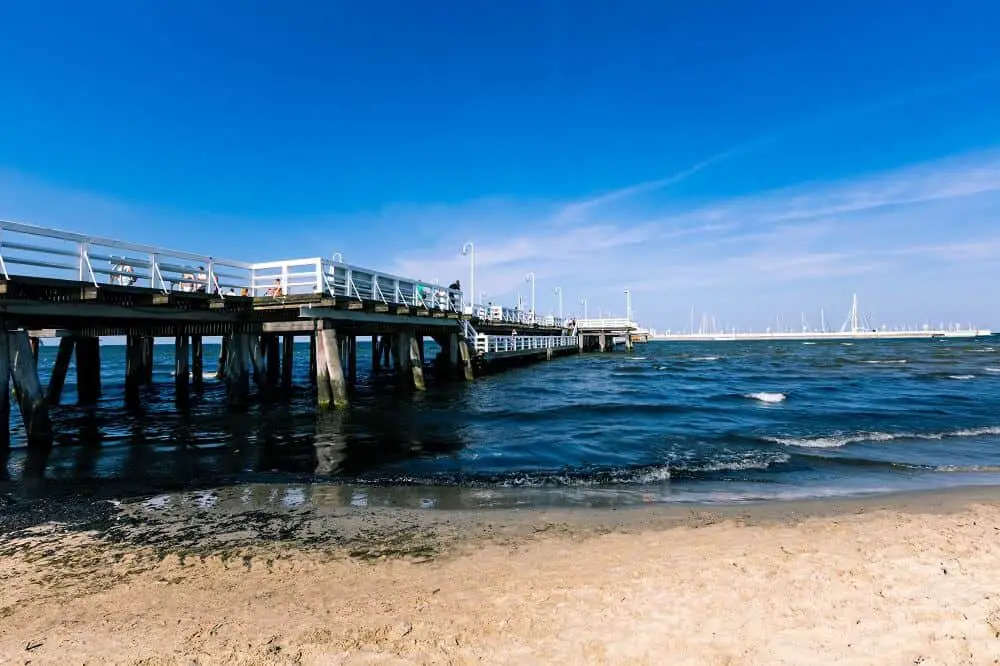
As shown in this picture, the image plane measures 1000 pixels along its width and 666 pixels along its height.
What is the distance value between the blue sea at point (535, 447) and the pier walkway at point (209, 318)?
1.49m

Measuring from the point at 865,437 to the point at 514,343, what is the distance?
79.2 ft

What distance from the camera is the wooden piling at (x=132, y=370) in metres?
21.1

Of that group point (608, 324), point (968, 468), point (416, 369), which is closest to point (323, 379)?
point (416, 369)

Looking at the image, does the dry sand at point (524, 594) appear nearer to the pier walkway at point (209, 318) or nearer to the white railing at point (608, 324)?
the pier walkway at point (209, 318)

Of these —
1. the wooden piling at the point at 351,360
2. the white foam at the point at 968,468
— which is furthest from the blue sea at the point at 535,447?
the wooden piling at the point at 351,360

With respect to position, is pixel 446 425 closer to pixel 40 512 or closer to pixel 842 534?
pixel 40 512

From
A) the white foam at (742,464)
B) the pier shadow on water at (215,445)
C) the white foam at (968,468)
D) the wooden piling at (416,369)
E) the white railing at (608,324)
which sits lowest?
the white foam at (968,468)

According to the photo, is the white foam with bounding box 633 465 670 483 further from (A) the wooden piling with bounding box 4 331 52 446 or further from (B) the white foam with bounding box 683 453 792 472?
(A) the wooden piling with bounding box 4 331 52 446

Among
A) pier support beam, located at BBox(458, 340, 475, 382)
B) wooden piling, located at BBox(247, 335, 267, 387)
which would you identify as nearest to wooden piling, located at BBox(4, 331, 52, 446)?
wooden piling, located at BBox(247, 335, 267, 387)

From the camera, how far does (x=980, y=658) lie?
136 inches

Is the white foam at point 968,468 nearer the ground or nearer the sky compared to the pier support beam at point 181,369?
nearer the ground

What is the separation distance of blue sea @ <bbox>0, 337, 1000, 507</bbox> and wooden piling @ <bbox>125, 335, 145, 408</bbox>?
2.15 ft

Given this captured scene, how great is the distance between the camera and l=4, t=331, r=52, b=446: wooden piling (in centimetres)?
1169

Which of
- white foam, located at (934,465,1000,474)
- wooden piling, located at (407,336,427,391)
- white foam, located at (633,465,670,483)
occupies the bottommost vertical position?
white foam, located at (934,465,1000,474)
